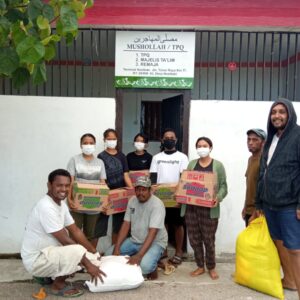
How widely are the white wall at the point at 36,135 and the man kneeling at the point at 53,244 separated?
1495 mm

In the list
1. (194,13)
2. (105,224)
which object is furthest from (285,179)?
(194,13)

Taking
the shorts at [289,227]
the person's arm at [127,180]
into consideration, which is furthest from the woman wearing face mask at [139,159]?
the shorts at [289,227]

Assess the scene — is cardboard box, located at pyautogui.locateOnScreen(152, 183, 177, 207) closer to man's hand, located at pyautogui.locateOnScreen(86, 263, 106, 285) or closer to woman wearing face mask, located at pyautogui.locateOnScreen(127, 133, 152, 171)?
woman wearing face mask, located at pyautogui.locateOnScreen(127, 133, 152, 171)

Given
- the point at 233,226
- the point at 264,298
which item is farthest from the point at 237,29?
the point at 264,298

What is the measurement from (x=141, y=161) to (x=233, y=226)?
1533 millimetres

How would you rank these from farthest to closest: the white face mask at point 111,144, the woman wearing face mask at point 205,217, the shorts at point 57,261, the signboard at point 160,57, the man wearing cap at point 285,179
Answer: the signboard at point 160,57 → the white face mask at point 111,144 → the woman wearing face mask at point 205,217 → the shorts at point 57,261 → the man wearing cap at point 285,179

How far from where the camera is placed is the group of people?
10.9ft

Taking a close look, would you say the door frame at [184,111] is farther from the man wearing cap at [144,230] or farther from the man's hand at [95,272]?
the man's hand at [95,272]

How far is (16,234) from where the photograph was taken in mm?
5078

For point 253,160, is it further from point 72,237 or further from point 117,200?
point 72,237

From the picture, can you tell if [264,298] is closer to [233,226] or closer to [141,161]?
[233,226]

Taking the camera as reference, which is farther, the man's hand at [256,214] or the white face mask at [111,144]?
the white face mask at [111,144]

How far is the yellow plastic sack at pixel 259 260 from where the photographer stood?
3.65 metres

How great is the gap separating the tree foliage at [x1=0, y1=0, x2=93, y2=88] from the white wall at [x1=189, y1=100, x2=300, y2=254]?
9.08ft
